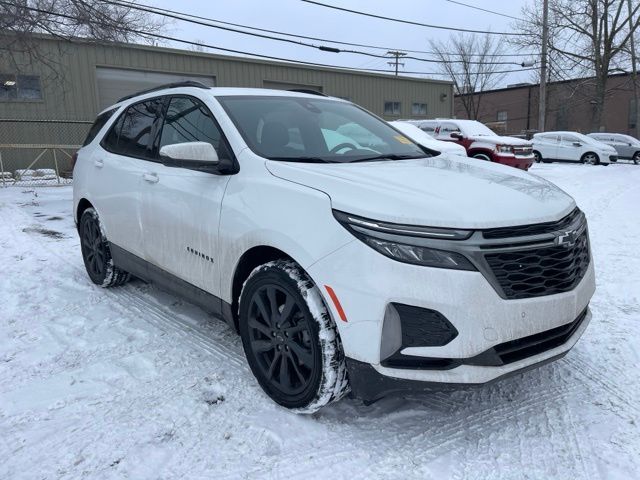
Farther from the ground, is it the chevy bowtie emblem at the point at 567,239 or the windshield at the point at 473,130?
the windshield at the point at 473,130

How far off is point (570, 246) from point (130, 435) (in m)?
2.39

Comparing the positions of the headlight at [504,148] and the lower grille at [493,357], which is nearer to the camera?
the lower grille at [493,357]

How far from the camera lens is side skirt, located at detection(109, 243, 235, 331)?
125 inches

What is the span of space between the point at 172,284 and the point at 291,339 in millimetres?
1379

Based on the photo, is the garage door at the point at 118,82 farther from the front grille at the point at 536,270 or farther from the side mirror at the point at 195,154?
the front grille at the point at 536,270

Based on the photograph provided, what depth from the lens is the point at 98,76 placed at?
60.0ft

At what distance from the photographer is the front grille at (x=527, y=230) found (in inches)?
88.7

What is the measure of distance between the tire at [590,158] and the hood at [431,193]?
22083mm

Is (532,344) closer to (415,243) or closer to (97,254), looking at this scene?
(415,243)

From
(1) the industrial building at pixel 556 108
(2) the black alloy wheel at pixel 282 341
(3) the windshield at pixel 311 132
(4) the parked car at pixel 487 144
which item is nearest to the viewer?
(2) the black alloy wheel at pixel 282 341

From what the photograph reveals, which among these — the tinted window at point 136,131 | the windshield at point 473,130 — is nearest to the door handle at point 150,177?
the tinted window at point 136,131

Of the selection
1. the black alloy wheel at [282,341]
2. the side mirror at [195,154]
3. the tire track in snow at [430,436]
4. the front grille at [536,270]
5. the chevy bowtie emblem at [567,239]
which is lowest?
the tire track in snow at [430,436]

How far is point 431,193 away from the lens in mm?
2459

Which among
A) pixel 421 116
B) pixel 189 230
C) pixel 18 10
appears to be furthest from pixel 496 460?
pixel 421 116
